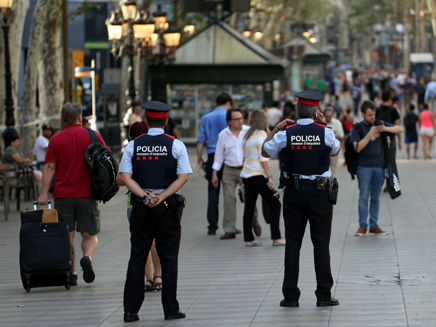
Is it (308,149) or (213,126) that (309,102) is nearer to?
(308,149)

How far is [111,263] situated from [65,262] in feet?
6.74

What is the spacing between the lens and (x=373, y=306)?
8.56 m

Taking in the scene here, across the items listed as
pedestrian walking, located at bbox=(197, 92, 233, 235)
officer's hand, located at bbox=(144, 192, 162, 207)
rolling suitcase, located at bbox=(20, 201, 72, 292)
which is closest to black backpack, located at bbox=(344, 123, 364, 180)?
pedestrian walking, located at bbox=(197, 92, 233, 235)

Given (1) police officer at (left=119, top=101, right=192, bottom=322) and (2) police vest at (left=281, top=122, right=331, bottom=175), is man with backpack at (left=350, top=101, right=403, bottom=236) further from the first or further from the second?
(1) police officer at (left=119, top=101, right=192, bottom=322)

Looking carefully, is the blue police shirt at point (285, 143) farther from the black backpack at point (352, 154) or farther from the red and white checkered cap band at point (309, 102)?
the black backpack at point (352, 154)

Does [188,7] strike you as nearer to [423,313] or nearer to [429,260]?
[429,260]

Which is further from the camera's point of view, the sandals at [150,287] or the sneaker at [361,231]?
the sneaker at [361,231]

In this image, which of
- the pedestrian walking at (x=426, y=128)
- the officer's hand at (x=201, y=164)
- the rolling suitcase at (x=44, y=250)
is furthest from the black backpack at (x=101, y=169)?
the pedestrian walking at (x=426, y=128)

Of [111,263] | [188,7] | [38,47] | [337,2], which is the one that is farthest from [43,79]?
[337,2]

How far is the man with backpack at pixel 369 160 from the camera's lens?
509 inches

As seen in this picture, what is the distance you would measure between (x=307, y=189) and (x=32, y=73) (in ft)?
49.2

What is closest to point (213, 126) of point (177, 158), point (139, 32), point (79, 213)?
point (79, 213)

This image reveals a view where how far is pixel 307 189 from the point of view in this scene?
852 centimetres

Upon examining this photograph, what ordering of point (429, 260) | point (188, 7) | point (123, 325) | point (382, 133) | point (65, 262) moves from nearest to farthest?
point (123, 325)
point (65, 262)
point (429, 260)
point (382, 133)
point (188, 7)
